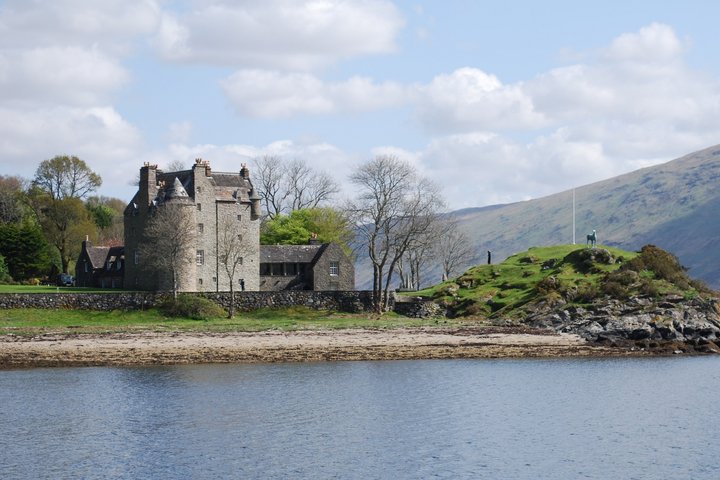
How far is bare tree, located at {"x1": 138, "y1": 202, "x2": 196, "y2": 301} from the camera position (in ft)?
289

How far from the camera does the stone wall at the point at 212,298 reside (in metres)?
79.4

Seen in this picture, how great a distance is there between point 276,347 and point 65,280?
51.5 metres

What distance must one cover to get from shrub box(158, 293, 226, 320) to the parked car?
1186 inches

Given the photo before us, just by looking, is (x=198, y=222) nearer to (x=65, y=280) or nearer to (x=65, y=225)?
(x=65, y=280)

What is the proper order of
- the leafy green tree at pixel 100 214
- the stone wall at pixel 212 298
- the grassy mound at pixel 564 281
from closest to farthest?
the grassy mound at pixel 564 281 → the stone wall at pixel 212 298 → the leafy green tree at pixel 100 214

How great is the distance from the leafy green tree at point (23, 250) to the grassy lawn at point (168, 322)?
30.9m

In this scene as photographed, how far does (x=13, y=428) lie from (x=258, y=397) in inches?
453

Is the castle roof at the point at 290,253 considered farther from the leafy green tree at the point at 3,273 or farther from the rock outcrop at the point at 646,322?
the rock outcrop at the point at 646,322

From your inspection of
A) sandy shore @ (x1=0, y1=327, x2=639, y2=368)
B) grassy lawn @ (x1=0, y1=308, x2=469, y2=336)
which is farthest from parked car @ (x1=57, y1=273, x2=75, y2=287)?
sandy shore @ (x1=0, y1=327, x2=639, y2=368)

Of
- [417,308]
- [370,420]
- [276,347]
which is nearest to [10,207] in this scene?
[417,308]

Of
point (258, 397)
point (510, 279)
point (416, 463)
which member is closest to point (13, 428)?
point (258, 397)

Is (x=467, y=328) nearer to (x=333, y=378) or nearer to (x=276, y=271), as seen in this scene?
(x=333, y=378)

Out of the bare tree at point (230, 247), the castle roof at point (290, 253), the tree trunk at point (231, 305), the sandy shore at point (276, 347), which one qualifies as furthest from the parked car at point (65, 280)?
the sandy shore at point (276, 347)

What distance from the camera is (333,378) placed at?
55.3 metres
